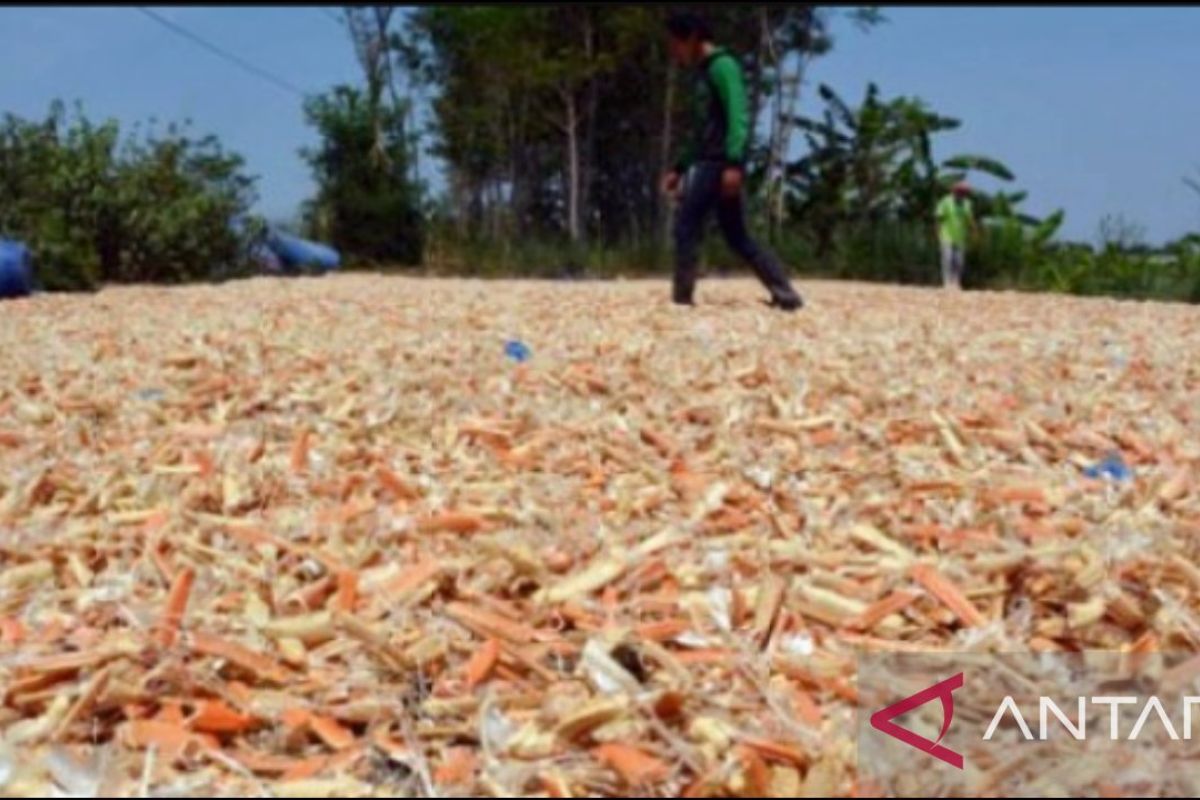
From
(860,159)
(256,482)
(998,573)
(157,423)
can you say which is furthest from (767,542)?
(860,159)

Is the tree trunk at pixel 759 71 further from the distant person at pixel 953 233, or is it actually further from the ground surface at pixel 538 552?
the ground surface at pixel 538 552

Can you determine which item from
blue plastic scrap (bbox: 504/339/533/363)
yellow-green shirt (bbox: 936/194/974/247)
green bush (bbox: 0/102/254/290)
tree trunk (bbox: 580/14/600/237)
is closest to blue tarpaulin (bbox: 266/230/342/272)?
green bush (bbox: 0/102/254/290)

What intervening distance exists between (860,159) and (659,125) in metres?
3.20

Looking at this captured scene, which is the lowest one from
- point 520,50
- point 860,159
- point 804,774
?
point 804,774

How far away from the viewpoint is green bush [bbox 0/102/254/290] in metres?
8.10

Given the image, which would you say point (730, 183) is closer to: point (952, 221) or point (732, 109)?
point (732, 109)

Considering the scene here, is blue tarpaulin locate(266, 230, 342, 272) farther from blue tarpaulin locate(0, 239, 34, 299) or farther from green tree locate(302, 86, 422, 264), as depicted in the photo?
blue tarpaulin locate(0, 239, 34, 299)

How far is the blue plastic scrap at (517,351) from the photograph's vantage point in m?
3.33

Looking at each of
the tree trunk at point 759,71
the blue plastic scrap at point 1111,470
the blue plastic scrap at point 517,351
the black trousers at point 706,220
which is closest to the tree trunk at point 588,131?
the tree trunk at point 759,71

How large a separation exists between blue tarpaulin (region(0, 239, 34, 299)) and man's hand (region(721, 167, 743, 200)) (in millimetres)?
3479

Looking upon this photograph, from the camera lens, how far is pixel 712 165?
4.81m

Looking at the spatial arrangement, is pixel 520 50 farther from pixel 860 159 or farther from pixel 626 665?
pixel 626 665

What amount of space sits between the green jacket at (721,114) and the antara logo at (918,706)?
11.2 ft

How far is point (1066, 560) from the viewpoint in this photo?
1894 millimetres
